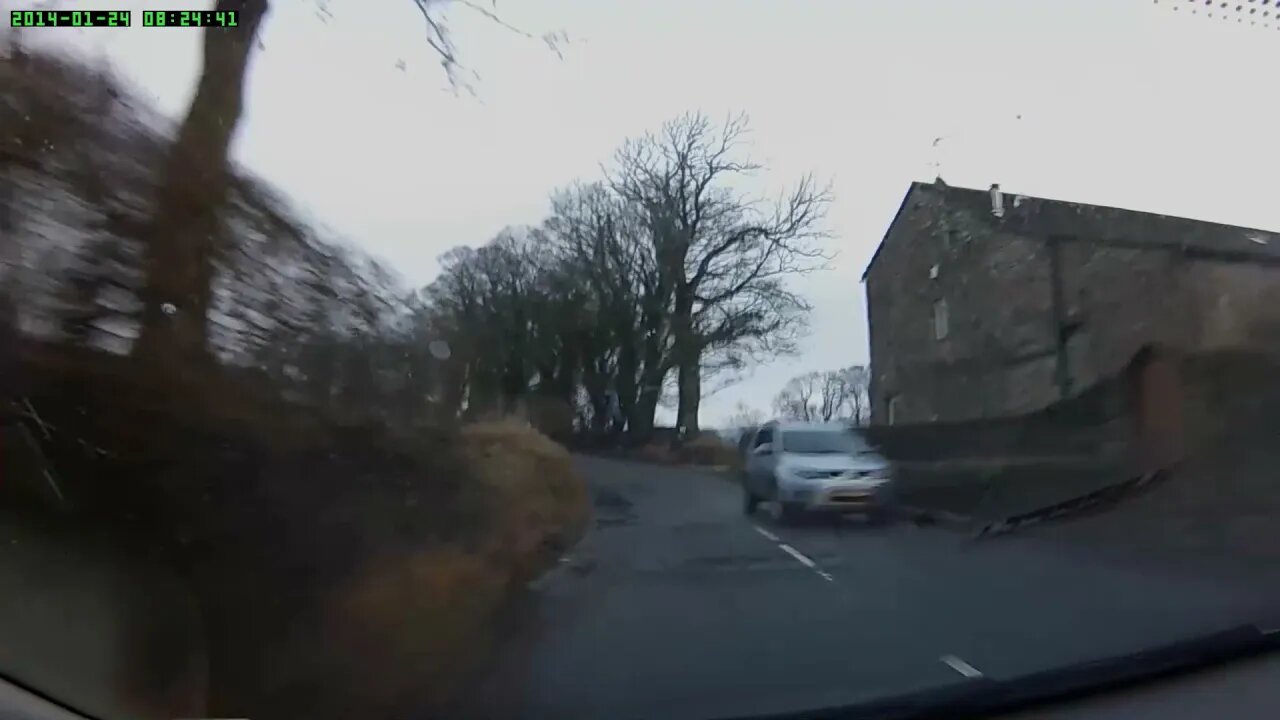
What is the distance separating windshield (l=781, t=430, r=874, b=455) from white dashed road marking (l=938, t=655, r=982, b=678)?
4.15 m

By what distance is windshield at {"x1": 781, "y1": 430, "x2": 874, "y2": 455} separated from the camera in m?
9.97

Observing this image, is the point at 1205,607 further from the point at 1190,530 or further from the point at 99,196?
the point at 99,196

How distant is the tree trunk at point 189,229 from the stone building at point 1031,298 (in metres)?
5.39

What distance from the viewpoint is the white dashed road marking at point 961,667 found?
17.1 feet

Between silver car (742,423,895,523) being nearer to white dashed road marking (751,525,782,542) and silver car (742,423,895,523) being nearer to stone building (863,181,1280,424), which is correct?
white dashed road marking (751,525,782,542)

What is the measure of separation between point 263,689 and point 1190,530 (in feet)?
25.7

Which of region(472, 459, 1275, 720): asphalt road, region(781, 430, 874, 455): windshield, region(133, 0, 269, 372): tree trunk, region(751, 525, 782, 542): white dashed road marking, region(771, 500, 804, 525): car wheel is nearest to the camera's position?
region(472, 459, 1275, 720): asphalt road

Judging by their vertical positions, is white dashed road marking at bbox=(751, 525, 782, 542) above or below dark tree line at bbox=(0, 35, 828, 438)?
below

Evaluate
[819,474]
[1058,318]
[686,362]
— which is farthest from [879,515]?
[686,362]
